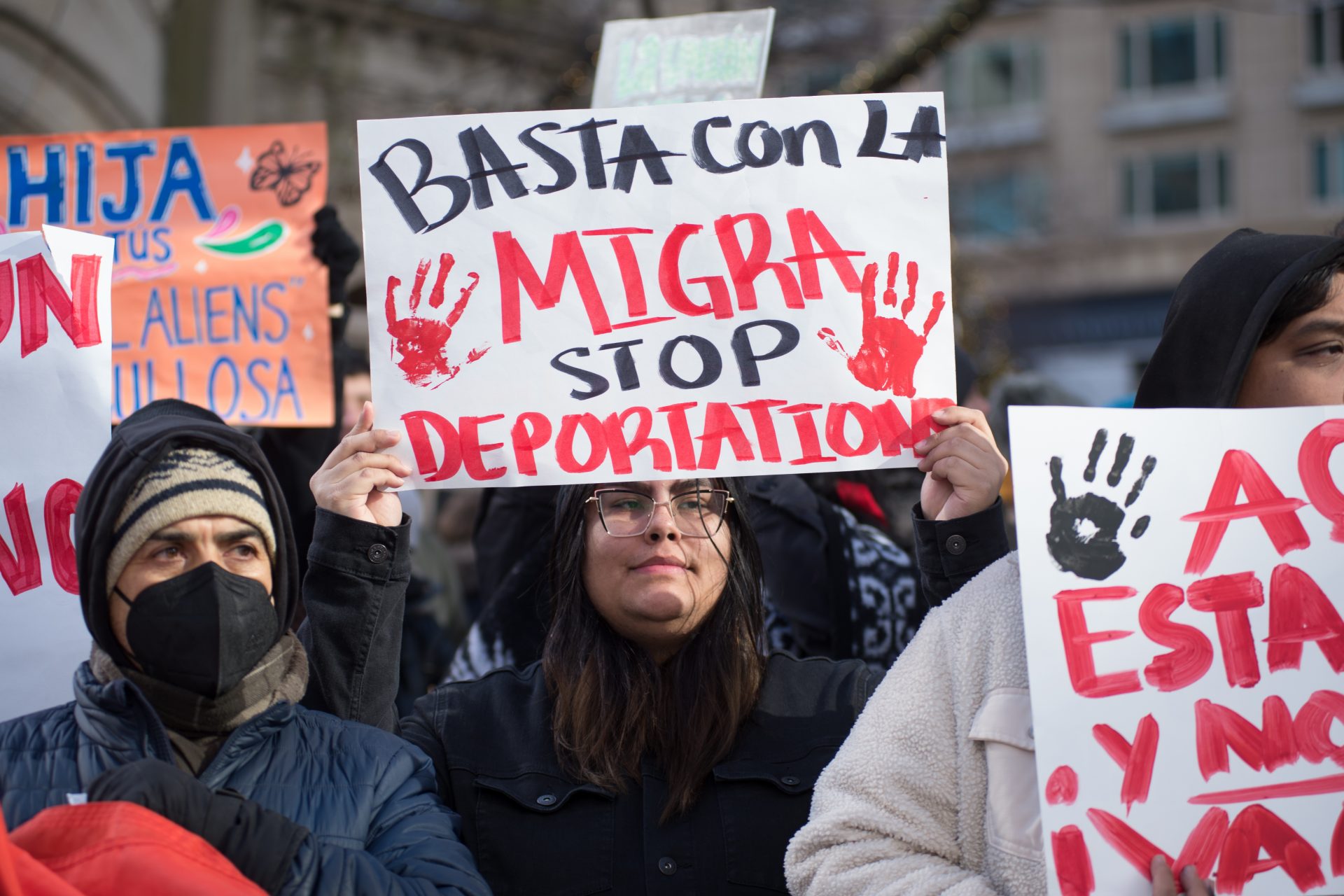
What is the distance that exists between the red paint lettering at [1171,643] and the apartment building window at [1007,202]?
74.6 feet

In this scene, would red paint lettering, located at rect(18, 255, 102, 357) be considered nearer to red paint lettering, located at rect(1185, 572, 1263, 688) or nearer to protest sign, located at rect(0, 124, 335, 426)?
protest sign, located at rect(0, 124, 335, 426)

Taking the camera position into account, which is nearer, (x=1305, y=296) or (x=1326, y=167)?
(x=1305, y=296)

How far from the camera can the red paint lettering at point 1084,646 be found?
187 centimetres

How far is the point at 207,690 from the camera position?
212 cm

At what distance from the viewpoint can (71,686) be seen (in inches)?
101

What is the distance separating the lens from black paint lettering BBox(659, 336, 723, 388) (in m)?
2.52

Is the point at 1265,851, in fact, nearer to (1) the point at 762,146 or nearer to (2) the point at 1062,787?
(2) the point at 1062,787

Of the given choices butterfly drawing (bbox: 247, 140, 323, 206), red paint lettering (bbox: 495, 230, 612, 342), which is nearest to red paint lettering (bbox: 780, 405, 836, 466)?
red paint lettering (bbox: 495, 230, 612, 342)

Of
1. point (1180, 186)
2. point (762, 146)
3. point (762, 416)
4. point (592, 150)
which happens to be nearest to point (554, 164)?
point (592, 150)

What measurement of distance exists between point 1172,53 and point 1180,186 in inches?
92.9

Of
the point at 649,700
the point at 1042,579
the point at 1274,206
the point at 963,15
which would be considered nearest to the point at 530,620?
the point at 649,700

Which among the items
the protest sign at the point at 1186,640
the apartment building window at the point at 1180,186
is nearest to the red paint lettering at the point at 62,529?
the protest sign at the point at 1186,640

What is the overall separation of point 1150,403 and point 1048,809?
807mm

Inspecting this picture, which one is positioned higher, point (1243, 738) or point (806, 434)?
point (806, 434)
